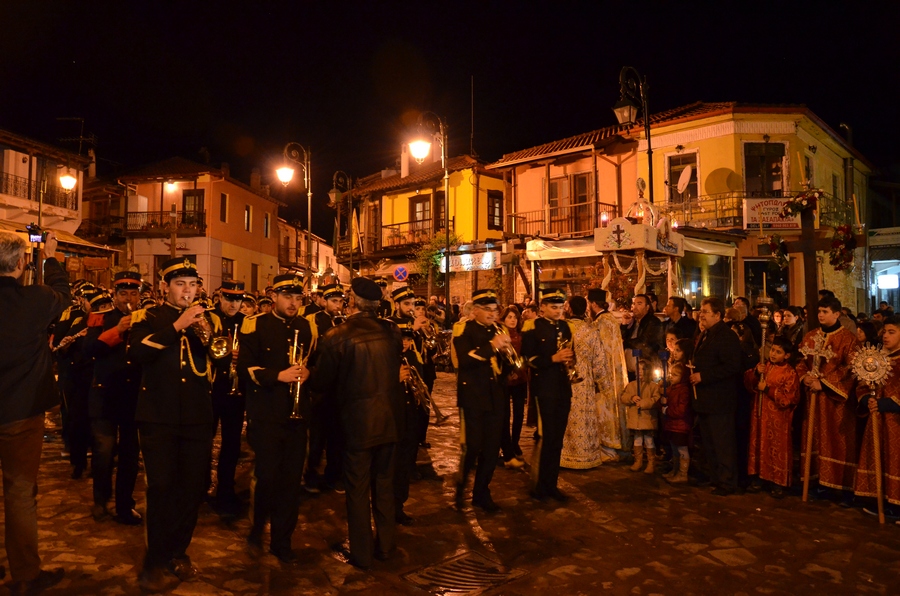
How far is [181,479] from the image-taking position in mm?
4398

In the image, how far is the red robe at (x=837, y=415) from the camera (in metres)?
6.35

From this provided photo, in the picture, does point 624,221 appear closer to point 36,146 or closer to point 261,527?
point 261,527

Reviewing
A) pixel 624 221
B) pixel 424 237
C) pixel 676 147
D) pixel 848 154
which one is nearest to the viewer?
pixel 624 221

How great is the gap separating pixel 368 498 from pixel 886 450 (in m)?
4.96

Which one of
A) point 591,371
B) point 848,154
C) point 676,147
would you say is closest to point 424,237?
point 676,147

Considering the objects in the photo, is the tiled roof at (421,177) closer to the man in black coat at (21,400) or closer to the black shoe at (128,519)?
the black shoe at (128,519)

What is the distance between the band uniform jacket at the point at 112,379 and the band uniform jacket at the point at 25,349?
126 centimetres

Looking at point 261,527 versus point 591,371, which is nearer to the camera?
point 261,527

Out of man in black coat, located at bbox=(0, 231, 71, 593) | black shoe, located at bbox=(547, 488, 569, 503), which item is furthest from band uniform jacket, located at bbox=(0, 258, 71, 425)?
black shoe, located at bbox=(547, 488, 569, 503)

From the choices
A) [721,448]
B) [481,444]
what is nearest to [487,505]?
[481,444]

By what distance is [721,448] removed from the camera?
6863 mm

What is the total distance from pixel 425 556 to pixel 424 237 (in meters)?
27.2

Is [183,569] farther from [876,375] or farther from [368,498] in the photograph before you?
[876,375]

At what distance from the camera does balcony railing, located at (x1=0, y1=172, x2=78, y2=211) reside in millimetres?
26516
